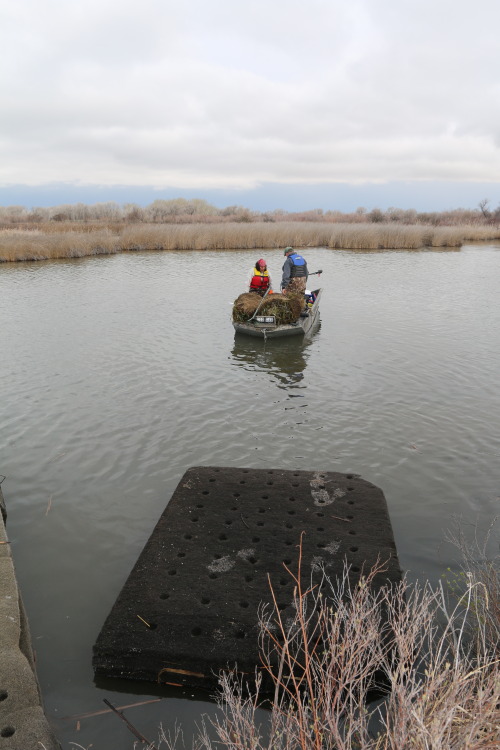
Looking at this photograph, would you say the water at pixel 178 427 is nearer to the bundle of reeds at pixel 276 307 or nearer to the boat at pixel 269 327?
the boat at pixel 269 327

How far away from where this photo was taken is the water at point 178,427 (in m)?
4.67

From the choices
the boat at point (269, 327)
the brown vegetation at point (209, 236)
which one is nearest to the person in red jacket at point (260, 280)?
the boat at point (269, 327)

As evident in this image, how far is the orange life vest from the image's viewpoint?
46.3 ft

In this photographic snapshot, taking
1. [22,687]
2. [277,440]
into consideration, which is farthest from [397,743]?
[277,440]

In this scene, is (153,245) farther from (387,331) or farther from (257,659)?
(257,659)

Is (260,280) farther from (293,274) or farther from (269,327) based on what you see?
(269,327)

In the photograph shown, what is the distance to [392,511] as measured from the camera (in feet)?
19.6

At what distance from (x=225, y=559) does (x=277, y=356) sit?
7.80 m

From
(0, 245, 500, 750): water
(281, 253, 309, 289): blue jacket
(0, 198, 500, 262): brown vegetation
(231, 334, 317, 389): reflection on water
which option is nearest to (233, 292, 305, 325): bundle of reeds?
(231, 334, 317, 389): reflection on water

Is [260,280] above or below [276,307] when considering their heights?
above

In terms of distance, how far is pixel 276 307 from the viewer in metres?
13.1

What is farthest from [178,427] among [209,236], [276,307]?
[209,236]

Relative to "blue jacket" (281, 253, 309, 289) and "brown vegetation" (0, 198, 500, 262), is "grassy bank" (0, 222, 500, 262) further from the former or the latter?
"blue jacket" (281, 253, 309, 289)

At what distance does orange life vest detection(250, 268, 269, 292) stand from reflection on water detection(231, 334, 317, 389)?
5.65ft
